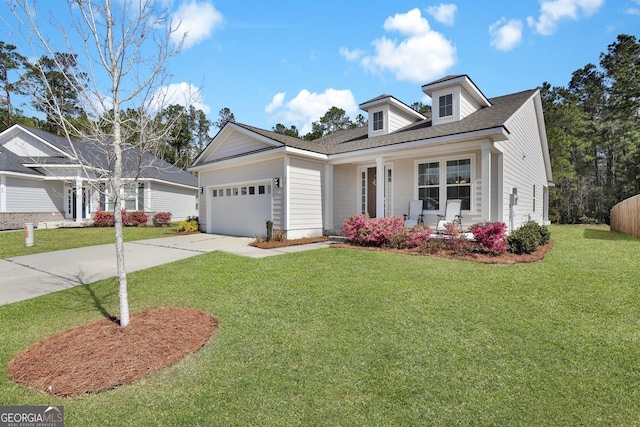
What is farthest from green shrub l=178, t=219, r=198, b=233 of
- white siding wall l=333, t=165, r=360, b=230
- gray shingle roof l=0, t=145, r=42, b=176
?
gray shingle roof l=0, t=145, r=42, b=176

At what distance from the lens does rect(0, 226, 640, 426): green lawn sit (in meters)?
2.38

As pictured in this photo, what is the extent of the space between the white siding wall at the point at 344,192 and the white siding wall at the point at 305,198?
75 cm

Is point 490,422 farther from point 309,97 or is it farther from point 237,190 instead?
point 309,97

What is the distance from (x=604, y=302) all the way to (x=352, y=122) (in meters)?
39.1

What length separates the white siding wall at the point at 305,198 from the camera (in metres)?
11.1

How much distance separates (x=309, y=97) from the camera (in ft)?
118

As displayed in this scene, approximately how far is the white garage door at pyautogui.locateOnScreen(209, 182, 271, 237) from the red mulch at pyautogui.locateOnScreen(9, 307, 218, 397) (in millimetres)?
8095

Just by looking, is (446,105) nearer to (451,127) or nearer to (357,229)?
(451,127)

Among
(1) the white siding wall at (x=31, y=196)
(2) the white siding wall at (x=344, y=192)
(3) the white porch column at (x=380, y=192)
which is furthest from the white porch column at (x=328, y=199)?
(1) the white siding wall at (x=31, y=196)

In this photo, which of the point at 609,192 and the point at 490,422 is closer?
the point at 490,422

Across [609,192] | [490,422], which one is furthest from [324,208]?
[609,192]

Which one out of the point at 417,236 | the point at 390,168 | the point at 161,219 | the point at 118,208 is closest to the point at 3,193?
the point at 161,219

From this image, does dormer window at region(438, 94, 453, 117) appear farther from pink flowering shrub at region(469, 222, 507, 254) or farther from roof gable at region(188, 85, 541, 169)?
pink flowering shrub at region(469, 222, 507, 254)

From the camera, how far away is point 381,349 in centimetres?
326
